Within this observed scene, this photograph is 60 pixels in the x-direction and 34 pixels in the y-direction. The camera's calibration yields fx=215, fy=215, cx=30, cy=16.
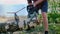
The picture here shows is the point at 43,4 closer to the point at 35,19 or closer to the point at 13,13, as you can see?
the point at 35,19

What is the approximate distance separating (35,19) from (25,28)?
0.45ft

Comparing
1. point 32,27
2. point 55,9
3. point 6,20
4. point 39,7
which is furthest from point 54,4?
point 6,20

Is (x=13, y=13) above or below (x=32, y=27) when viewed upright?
above

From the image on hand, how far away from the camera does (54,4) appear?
7.39 ft

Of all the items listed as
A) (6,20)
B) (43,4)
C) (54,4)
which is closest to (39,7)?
(43,4)

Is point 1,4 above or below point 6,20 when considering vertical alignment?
above

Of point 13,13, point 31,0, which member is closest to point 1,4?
point 13,13

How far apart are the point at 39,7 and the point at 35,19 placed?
0.46 ft

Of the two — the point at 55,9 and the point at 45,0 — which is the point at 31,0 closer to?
the point at 45,0

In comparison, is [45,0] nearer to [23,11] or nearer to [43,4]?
[43,4]

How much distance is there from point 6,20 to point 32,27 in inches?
10.8

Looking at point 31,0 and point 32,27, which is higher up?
point 31,0

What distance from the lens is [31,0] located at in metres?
2.15

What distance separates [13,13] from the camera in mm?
2193
